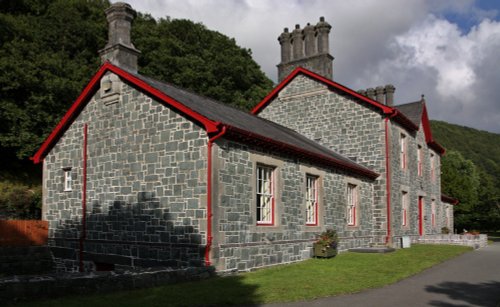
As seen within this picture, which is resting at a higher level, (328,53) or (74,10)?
(74,10)

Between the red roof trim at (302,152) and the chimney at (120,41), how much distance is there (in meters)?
5.31

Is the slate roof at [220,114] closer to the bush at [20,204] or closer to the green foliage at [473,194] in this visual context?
the bush at [20,204]

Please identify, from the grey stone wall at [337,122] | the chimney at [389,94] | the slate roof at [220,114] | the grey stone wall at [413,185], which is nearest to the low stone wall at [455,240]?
the grey stone wall at [413,185]

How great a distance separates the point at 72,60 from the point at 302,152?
74.5ft

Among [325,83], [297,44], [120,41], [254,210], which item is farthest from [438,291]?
[297,44]

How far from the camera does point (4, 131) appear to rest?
27156 millimetres

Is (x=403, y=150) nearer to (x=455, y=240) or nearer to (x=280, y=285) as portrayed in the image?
(x=455, y=240)

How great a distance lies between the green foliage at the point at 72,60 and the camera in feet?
89.1

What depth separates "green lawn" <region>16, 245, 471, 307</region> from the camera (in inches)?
324

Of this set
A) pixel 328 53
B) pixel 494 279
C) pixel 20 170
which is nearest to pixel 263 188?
pixel 494 279

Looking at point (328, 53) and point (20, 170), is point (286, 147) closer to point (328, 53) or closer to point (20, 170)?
point (328, 53)

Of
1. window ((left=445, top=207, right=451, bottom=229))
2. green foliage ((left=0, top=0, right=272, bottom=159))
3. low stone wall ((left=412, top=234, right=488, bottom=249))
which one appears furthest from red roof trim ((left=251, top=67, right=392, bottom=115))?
window ((left=445, top=207, right=451, bottom=229))

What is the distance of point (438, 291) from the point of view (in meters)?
9.89

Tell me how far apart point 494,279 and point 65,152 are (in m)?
13.6
